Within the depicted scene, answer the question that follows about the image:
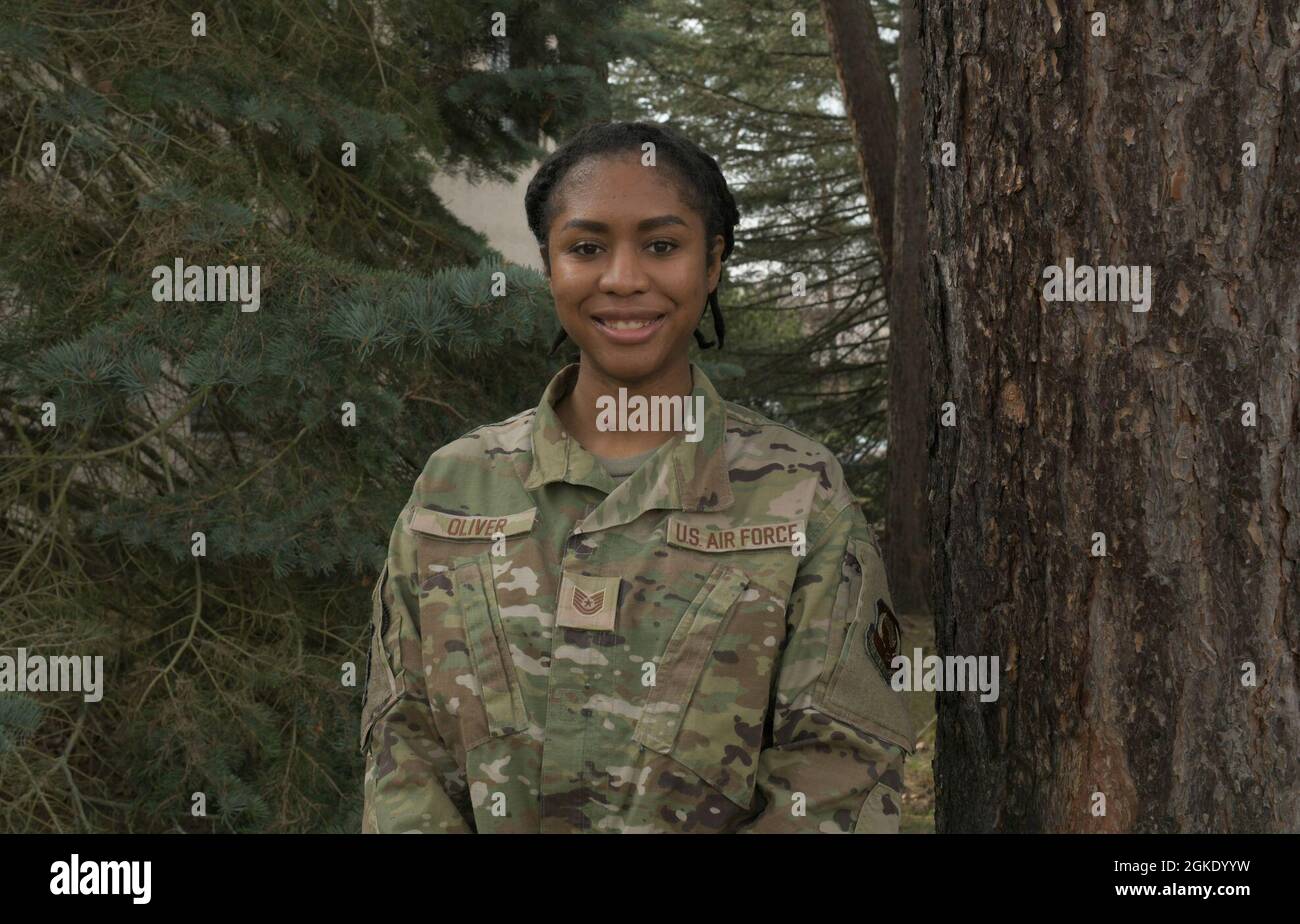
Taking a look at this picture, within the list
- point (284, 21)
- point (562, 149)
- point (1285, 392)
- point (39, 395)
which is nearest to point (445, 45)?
point (284, 21)

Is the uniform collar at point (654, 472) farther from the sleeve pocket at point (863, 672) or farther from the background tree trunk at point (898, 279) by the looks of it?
the background tree trunk at point (898, 279)

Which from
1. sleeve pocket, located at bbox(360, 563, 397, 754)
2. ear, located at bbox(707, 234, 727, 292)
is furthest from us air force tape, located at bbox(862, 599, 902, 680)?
sleeve pocket, located at bbox(360, 563, 397, 754)

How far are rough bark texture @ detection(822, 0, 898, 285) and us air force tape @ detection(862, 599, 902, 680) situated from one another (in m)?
9.03

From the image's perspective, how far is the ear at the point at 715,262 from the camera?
2.60 metres

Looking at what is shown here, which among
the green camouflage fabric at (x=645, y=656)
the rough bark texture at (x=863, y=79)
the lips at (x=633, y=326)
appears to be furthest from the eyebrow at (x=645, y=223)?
the rough bark texture at (x=863, y=79)

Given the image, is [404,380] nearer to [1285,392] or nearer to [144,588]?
[144,588]

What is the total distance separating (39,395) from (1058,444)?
3.54 m

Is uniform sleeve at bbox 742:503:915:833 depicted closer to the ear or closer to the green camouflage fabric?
the green camouflage fabric

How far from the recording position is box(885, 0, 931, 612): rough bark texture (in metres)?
10.6

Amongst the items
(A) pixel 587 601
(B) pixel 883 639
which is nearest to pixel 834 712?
(B) pixel 883 639

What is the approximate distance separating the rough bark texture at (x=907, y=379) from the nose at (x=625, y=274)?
27.8 feet

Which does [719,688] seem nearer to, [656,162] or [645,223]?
[645,223]

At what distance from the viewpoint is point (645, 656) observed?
2.39 m

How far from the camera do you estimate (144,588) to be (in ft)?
16.8
